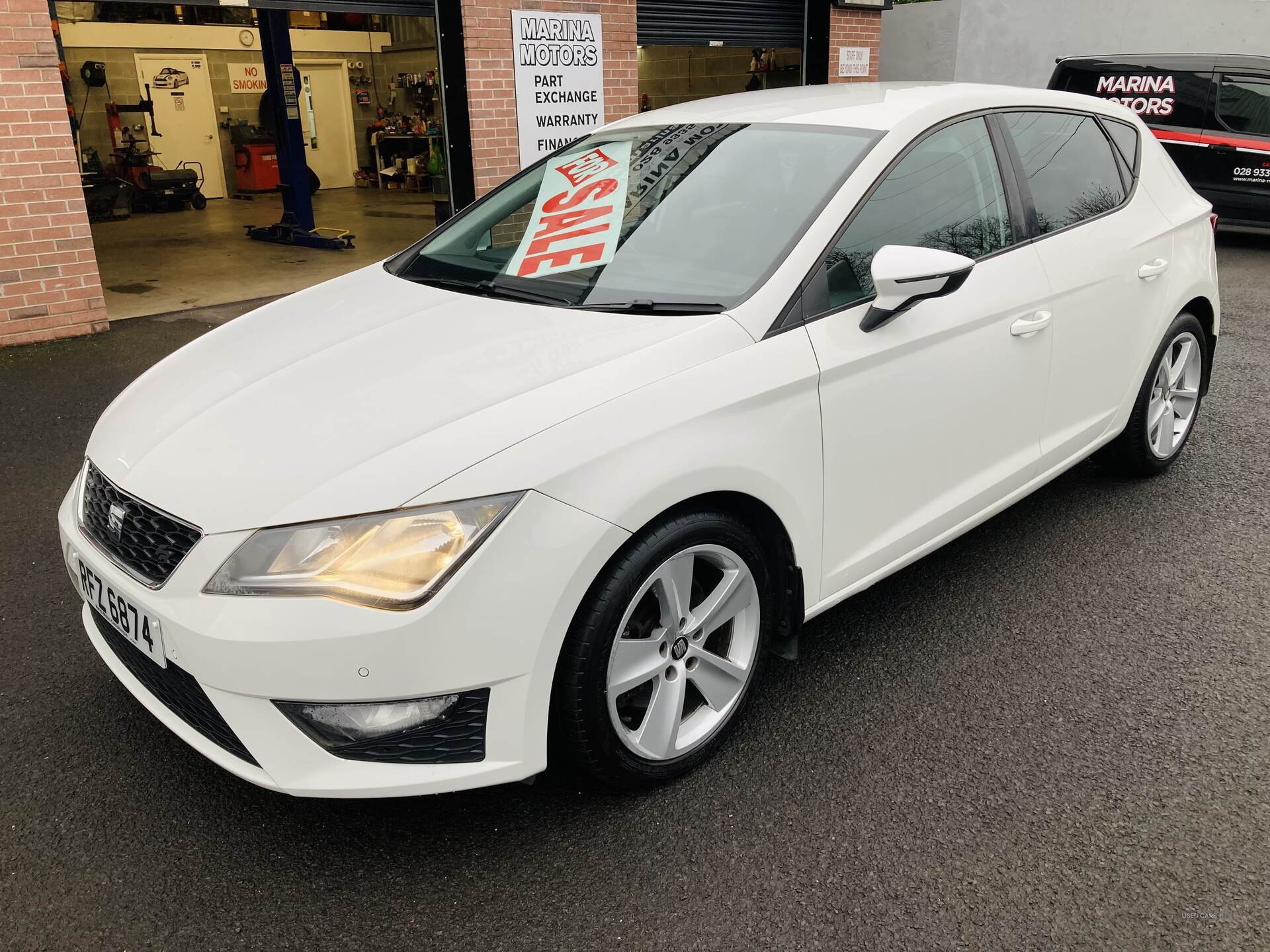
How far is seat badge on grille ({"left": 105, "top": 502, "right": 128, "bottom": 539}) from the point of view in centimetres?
228

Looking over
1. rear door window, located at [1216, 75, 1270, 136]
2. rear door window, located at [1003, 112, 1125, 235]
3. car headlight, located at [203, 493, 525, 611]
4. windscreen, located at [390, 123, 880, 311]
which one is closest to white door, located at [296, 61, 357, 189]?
rear door window, located at [1216, 75, 1270, 136]

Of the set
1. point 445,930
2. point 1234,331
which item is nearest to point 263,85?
point 1234,331

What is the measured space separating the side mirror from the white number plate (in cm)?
184

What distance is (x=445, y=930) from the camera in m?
2.09

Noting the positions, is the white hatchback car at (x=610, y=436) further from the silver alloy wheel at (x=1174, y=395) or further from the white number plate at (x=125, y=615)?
the silver alloy wheel at (x=1174, y=395)

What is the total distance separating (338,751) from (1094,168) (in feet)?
10.8

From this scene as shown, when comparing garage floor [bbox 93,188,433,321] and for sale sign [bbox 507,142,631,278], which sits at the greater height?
for sale sign [bbox 507,142,631,278]

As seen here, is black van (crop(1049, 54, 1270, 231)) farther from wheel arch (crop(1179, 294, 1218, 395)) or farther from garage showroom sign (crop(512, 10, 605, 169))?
wheel arch (crop(1179, 294, 1218, 395))

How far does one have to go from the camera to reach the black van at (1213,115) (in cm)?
1017

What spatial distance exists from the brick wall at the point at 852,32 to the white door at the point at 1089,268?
8.00 m

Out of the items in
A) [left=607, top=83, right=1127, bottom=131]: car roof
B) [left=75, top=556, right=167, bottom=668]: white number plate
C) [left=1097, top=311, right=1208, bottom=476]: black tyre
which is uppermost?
[left=607, top=83, right=1127, bottom=131]: car roof

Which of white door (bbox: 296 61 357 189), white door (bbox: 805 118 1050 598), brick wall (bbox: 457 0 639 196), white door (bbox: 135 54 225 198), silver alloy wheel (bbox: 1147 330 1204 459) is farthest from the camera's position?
white door (bbox: 296 61 357 189)

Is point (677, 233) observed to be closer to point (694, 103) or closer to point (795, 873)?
point (694, 103)

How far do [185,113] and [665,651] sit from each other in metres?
17.3
